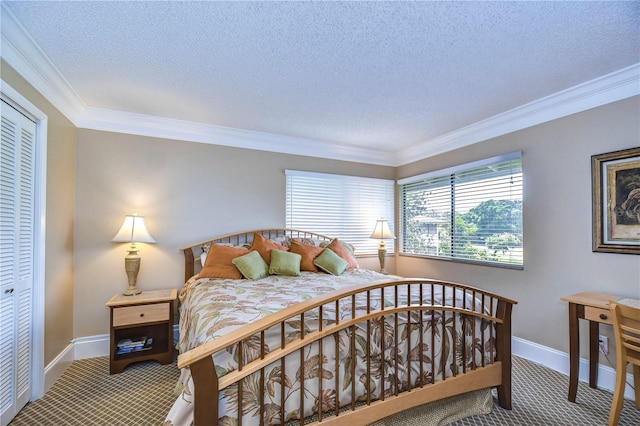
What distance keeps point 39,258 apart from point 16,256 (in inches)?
9.9

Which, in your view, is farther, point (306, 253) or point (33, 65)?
point (306, 253)

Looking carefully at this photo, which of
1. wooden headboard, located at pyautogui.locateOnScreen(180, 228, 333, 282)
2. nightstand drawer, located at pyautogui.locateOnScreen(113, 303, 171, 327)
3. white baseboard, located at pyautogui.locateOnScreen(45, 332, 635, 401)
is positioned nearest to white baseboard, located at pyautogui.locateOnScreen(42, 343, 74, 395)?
white baseboard, located at pyautogui.locateOnScreen(45, 332, 635, 401)

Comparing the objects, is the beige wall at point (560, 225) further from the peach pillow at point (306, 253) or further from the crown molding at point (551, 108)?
the peach pillow at point (306, 253)

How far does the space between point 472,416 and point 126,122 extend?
13.3 ft

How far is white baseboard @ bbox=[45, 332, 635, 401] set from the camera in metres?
2.36

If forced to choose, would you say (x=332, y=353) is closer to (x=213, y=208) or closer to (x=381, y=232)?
(x=213, y=208)

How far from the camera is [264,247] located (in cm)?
330

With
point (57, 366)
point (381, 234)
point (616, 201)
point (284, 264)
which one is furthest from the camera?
point (381, 234)

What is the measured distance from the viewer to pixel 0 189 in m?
1.86

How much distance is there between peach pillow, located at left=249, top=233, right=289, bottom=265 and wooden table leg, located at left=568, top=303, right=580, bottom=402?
2637mm

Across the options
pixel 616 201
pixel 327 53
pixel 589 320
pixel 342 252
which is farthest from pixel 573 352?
pixel 327 53

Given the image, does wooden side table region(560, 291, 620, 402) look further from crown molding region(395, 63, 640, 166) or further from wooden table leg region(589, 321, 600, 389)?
crown molding region(395, 63, 640, 166)

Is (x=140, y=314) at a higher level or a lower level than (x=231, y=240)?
lower

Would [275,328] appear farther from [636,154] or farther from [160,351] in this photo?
[636,154]
